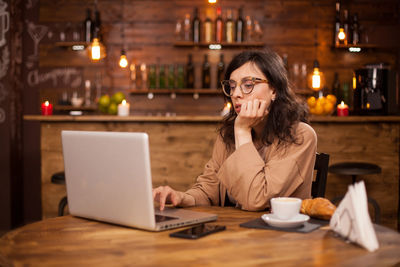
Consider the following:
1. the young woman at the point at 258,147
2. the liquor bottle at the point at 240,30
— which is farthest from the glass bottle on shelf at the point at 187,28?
the young woman at the point at 258,147

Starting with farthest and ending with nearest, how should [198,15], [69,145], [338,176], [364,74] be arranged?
[198,15] → [364,74] → [338,176] → [69,145]

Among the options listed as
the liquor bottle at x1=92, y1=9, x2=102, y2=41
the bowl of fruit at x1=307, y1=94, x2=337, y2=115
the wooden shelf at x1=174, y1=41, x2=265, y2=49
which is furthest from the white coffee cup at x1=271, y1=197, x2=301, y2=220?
the liquor bottle at x1=92, y1=9, x2=102, y2=41

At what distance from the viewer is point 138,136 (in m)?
1.17

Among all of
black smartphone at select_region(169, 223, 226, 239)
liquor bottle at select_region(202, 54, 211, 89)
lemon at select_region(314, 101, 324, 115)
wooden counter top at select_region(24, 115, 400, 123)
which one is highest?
liquor bottle at select_region(202, 54, 211, 89)

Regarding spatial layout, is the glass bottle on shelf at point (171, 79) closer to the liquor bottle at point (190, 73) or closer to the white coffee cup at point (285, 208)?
the liquor bottle at point (190, 73)

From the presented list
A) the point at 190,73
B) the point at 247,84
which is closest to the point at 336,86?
the point at 190,73

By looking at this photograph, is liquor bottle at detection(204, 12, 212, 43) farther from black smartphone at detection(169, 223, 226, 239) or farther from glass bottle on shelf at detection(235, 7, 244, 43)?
black smartphone at detection(169, 223, 226, 239)

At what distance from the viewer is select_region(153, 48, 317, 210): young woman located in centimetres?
163

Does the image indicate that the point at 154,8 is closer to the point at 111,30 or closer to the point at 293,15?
the point at 111,30

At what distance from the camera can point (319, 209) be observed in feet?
4.67

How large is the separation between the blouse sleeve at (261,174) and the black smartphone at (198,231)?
1.04ft

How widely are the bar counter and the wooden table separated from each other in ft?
8.03

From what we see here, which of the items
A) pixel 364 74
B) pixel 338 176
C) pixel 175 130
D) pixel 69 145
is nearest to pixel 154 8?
pixel 175 130

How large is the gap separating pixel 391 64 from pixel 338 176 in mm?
2125
